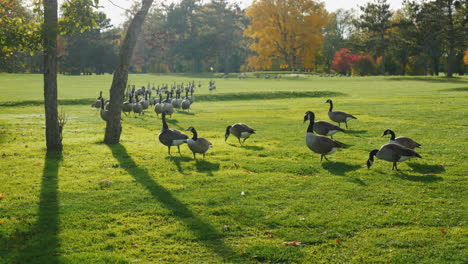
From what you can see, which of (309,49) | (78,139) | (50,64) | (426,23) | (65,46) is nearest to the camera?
(50,64)

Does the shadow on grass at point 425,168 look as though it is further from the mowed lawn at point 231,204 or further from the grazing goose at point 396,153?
the grazing goose at point 396,153

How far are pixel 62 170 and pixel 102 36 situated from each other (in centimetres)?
11394

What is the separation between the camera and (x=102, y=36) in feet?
392

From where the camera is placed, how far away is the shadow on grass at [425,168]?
1323cm

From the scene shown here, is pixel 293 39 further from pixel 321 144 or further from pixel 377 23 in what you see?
pixel 321 144

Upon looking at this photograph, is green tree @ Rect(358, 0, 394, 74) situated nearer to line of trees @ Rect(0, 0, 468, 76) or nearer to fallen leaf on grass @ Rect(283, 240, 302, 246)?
line of trees @ Rect(0, 0, 468, 76)

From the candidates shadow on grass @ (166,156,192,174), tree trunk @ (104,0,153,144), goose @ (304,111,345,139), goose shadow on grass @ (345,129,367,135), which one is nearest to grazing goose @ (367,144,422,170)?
goose @ (304,111,345,139)

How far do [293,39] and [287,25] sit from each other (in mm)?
3548

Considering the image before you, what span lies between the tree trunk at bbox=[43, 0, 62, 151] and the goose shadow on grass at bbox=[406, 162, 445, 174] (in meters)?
12.7

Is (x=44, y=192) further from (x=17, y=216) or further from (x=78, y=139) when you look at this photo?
(x=78, y=139)

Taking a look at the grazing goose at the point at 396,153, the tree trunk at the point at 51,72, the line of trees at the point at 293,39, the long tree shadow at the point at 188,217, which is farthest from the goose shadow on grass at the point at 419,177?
the line of trees at the point at 293,39

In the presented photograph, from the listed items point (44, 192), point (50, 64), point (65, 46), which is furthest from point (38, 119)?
point (65, 46)

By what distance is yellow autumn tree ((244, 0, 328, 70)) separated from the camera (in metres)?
99.5

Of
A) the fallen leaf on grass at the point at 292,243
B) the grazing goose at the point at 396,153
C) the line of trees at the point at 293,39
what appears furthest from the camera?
the line of trees at the point at 293,39
